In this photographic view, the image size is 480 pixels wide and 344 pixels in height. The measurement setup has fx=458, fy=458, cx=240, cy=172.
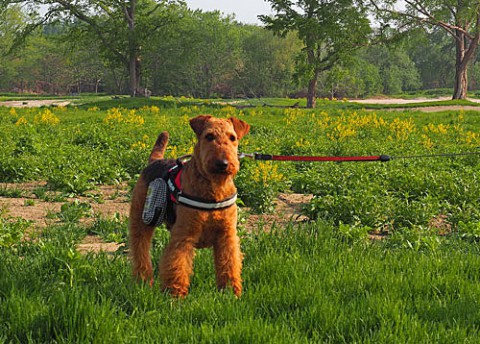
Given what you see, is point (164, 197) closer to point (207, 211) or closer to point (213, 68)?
point (207, 211)

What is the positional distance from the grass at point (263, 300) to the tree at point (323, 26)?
26447 mm

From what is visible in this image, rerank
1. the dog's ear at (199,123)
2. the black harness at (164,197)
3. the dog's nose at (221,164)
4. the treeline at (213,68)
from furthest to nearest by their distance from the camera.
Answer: the treeline at (213,68)
the black harness at (164,197)
the dog's ear at (199,123)
the dog's nose at (221,164)

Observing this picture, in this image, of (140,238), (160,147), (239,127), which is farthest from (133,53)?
(239,127)

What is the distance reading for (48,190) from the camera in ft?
24.1

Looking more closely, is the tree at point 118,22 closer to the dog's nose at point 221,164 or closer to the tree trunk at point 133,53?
the tree trunk at point 133,53

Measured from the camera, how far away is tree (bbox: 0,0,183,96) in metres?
33.1

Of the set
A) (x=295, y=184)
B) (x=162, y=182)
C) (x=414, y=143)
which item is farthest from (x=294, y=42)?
(x=162, y=182)

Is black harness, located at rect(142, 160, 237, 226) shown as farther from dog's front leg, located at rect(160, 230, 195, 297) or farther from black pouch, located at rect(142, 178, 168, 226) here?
dog's front leg, located at rect(160, 230, 195, 297)

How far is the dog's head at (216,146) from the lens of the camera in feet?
9.53

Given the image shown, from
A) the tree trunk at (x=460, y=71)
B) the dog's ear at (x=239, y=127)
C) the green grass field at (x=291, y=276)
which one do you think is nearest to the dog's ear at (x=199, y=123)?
the dog's ear at (x=239, y=127)

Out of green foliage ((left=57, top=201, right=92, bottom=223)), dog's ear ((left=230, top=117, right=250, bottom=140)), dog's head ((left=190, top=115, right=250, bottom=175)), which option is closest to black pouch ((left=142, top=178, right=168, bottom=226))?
dog's head ((left=190, top=115, right=250, bottom=175))

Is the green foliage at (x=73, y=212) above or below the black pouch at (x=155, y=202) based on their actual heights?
below

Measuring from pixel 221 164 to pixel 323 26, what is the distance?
28528mm

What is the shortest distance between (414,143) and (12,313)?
428 inches
